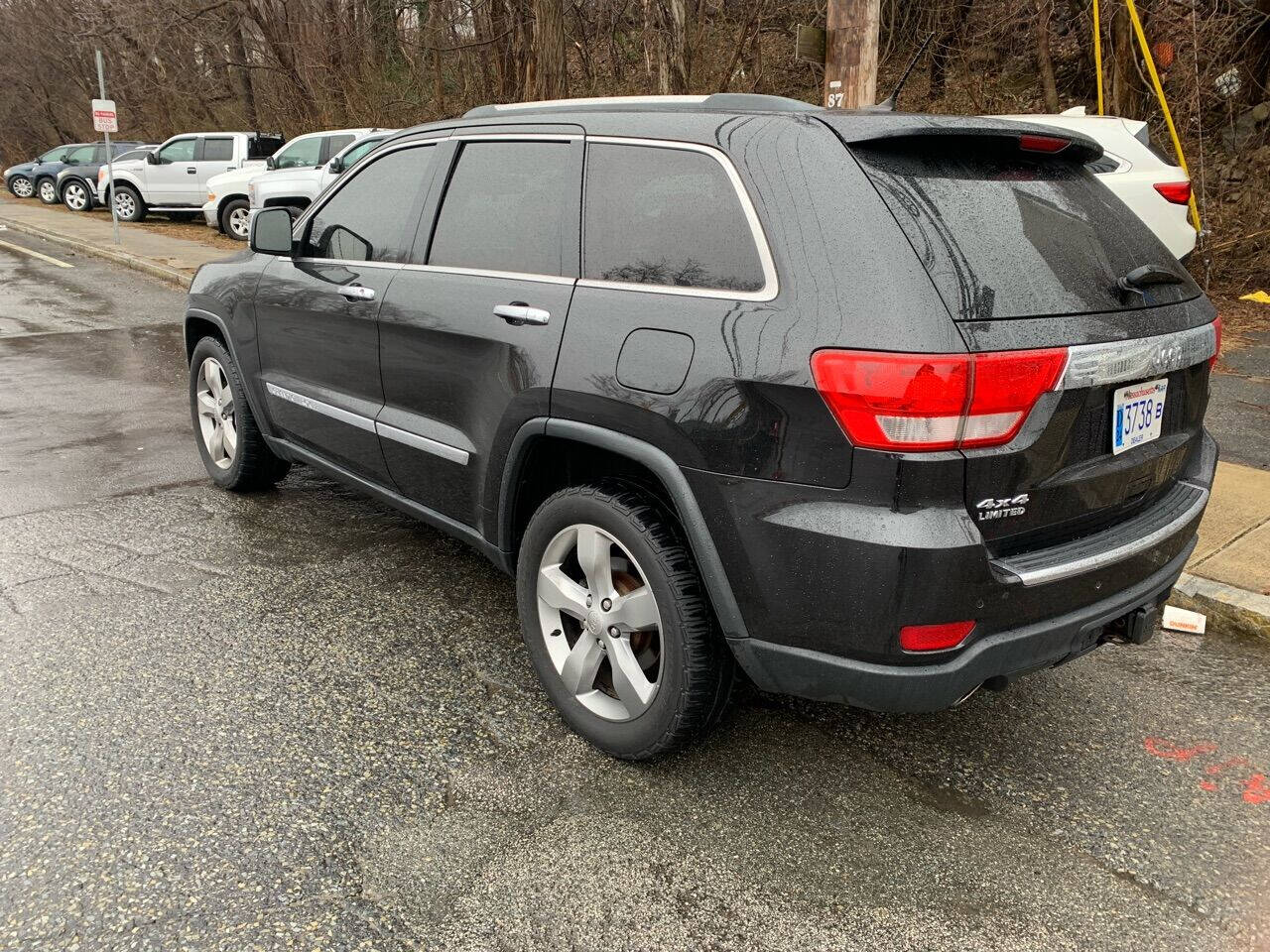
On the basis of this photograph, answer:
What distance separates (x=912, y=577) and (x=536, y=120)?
1.97 m

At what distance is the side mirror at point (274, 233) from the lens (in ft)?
14.1

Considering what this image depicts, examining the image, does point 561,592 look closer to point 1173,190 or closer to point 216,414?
point 216,414

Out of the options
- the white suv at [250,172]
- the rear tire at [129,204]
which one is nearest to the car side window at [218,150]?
the white suv at [250,172]

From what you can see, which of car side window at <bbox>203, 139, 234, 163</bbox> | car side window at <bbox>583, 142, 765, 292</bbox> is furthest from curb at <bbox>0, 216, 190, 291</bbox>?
car side window at <bbox>583, 142, 765, 292</bbox>

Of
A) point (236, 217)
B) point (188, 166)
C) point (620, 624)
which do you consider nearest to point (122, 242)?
point (236, 217)

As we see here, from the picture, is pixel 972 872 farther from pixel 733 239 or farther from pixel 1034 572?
pixel 733 239

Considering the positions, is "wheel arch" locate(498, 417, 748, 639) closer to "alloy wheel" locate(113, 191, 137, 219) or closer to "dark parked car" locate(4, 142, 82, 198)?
"alloy wheel" locate(113, 191, 137, 219)

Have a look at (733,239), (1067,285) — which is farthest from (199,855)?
(1067,285)

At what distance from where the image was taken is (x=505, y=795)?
9.29 ft

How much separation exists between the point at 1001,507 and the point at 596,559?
1.12 m

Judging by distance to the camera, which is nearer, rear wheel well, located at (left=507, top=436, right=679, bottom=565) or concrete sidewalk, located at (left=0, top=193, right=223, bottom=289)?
rear wheel well, located at (left=507, top=436, right=679, bottom=565)

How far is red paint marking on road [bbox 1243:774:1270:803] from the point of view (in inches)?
114

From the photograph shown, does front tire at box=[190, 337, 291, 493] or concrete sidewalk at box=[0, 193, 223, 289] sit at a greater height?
concrete sidewalk at box=[0, 193, 223, 289]

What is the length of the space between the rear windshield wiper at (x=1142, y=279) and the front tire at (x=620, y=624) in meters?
1.33
